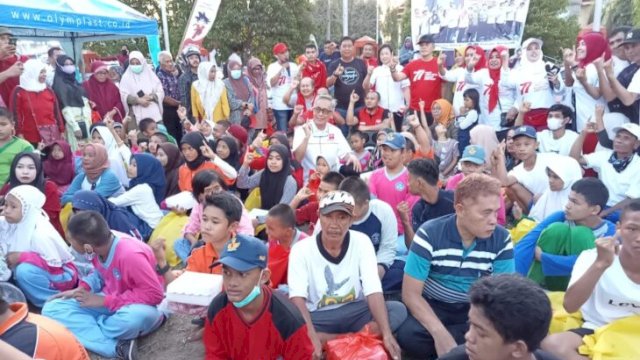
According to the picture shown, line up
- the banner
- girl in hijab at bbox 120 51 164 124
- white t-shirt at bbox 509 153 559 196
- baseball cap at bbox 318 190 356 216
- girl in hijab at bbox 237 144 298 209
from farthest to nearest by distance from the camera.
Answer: the banner < girl in hijab at bbox 120 51 164 124 < girl in hijab at bbox 237 144 298 209 < white t-shirt at bbox 509 153 559 196 < baseball cap at bbox 318 190 356 216

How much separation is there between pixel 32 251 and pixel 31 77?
350 cm

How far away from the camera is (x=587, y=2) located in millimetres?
30344

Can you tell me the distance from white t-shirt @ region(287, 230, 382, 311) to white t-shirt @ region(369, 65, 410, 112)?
15.5 feet

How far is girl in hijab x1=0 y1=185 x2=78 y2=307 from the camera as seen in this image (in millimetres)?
3973

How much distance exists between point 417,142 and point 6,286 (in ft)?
13.9

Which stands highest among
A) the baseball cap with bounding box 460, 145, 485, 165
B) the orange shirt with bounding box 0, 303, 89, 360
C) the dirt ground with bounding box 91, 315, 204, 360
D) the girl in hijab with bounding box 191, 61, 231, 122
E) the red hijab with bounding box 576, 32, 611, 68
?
the red hijab with bounding box 576, 32, 611, 68

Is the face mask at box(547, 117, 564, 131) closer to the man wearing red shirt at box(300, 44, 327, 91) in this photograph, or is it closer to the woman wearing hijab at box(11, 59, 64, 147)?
the man wearing red shirt at box(300, 44, 327, 91)

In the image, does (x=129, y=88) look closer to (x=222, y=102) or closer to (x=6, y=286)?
(x=222, y=102)

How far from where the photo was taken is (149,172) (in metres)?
5.44

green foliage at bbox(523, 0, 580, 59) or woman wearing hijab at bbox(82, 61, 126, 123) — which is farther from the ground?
green foliage at bbox(523, 0, 580, 59)

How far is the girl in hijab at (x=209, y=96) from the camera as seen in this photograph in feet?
26.8

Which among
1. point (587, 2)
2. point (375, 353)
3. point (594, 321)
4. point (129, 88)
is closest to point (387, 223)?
point (375, 353)

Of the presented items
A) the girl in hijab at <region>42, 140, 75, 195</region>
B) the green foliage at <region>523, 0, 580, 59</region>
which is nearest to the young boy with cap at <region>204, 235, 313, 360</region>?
the girl in hijab at <region>42, 140, 75, 195</region>

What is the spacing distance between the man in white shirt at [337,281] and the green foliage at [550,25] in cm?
2046
